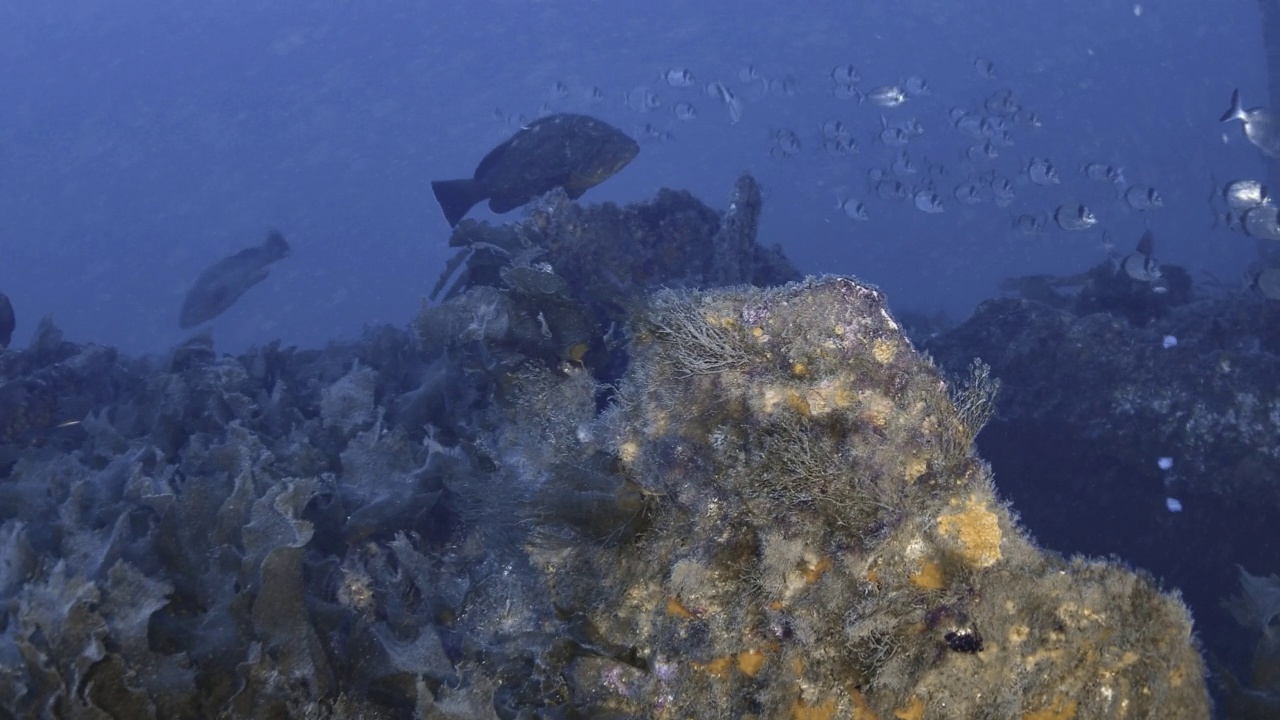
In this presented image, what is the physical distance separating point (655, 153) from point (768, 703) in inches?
3417

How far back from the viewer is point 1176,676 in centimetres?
218

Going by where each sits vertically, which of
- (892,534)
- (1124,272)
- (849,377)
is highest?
(849,377)

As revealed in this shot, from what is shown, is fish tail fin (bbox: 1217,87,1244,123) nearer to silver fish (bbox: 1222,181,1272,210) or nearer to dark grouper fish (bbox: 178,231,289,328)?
silver fish (bbox: 1222,181,1272,210)

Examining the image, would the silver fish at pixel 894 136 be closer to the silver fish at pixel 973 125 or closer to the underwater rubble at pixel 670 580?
the silver fish at pixel 973 125

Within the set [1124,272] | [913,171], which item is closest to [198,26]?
[913,171]

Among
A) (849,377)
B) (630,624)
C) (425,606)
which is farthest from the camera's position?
(425,606)

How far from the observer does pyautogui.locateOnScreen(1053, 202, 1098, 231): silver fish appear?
429 inches

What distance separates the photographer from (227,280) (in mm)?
15047

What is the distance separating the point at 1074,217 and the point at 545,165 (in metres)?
8.25

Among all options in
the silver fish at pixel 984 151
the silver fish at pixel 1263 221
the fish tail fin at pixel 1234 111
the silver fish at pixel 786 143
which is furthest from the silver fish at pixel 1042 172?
the silver fish at pixel 786 143

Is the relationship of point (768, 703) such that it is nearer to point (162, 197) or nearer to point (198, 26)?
point (162, 197)

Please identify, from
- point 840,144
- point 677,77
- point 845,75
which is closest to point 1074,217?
point 840,144

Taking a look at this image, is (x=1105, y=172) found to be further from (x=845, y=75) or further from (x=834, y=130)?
(x=845, y=75)

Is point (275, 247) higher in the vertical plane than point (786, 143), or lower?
higher
